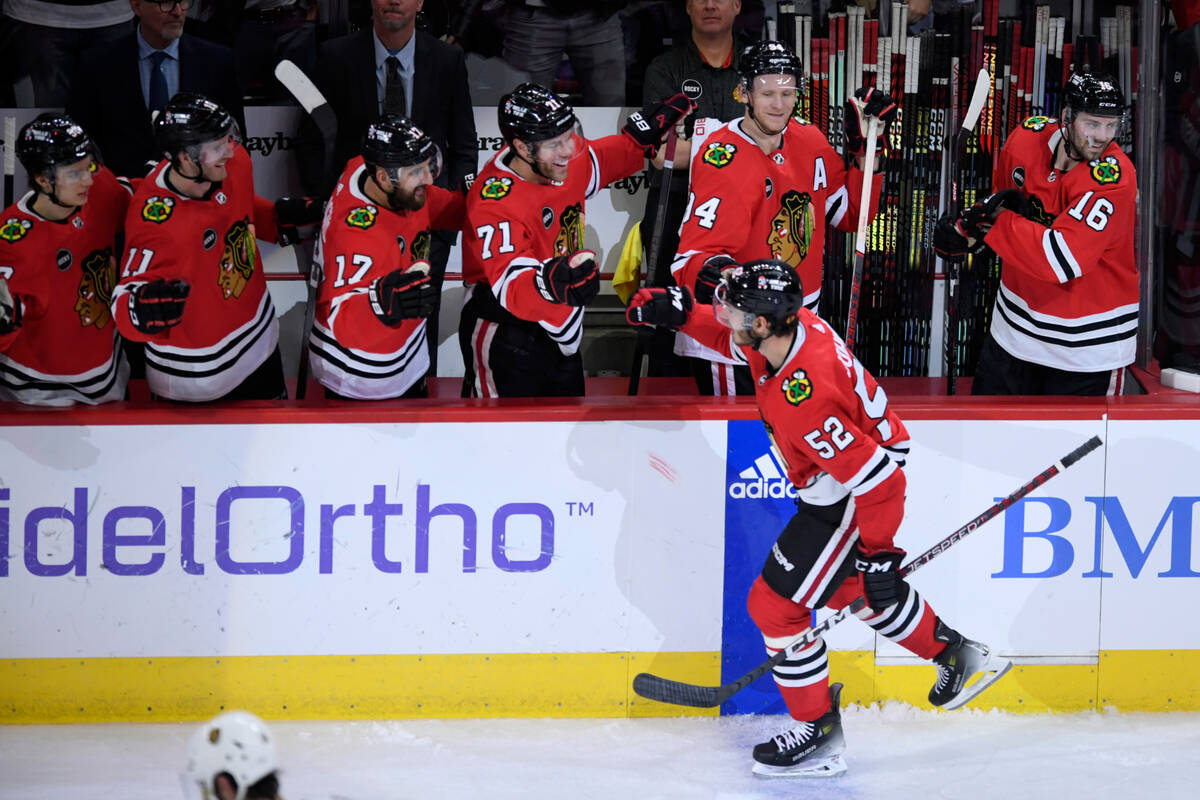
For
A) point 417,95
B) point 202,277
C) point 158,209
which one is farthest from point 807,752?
point 417,95

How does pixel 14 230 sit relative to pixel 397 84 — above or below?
below

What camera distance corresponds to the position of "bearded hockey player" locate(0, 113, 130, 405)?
3.72 meters

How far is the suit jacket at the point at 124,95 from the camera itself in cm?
454

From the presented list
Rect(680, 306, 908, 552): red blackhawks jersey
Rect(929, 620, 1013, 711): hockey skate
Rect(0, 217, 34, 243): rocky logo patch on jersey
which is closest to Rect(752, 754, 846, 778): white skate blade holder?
Rect(929, 620, 1013, 711): hockey skate

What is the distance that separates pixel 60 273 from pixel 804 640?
6.96ft

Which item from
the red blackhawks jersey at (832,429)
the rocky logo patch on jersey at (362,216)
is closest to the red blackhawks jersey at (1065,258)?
the red blackhawks jersey at (832,429)

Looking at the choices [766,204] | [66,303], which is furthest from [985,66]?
[66,303]

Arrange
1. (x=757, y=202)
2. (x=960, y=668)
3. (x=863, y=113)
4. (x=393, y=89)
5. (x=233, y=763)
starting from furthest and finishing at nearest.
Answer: (x=393, y=89)
(x=863, y=113)
(x=757, y=202)
(x=960, y=668)
(x=233, y=763)

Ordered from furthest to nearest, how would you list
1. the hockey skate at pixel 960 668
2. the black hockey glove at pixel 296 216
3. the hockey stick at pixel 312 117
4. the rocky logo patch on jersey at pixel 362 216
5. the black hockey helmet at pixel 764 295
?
the hockey stick at pixel 312 117 → the black hockey glove at pixel 296 216 → the rocky logo patch on jersey at pixel 362 216 → the hockey skate at pixel 960 668 → the black hockey helmet at pixel 764 295

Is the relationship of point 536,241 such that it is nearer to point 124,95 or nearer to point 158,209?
point 158,209

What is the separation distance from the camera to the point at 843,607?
3.57 metres

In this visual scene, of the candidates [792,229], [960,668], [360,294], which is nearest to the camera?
[960,668]

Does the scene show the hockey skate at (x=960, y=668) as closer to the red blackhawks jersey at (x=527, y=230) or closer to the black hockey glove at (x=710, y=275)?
the black hockey glove at (x=710, y=275)

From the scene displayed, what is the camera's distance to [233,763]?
201cm
